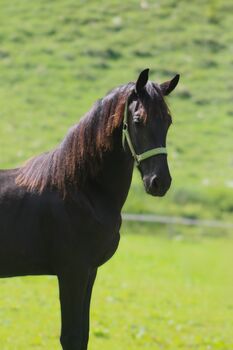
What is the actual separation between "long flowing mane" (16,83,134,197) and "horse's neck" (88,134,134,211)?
0.06 m

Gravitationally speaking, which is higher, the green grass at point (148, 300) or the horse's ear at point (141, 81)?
the horse's ear at point (141, 81)

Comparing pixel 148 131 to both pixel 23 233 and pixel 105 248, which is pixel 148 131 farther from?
pixel 23 233

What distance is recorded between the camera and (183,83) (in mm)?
Result: 26766

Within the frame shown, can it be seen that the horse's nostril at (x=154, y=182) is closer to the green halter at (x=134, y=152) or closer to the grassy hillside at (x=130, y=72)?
the green halter at (x=134, y=152)

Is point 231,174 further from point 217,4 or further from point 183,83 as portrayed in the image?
point 217,4

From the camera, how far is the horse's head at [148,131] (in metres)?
5.39

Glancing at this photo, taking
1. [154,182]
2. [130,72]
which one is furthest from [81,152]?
[130,72]

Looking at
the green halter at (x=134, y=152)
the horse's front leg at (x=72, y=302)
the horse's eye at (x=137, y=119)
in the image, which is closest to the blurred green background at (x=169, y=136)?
the horse's front leg at (x=72, y=302)

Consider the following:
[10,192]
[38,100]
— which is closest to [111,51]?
[38,100]

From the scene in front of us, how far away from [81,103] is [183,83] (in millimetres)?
3925

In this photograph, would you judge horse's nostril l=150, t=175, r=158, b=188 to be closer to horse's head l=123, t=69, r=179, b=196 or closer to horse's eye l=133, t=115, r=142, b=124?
horse's head l=123, t=69, r=179, b=196

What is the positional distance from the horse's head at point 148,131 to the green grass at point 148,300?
3200 millimetres

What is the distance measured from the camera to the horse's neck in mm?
5750

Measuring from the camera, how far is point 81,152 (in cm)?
578
